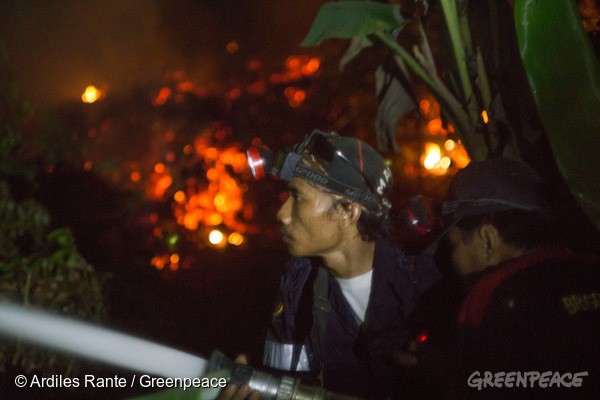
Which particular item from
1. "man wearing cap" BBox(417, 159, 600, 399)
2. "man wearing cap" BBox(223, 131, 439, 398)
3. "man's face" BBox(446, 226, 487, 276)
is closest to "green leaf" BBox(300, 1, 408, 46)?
"man wearing cap" BBox(223, 131, 439, 398)

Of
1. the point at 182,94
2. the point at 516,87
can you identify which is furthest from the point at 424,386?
the point at 182,94

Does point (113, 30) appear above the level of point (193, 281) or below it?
above

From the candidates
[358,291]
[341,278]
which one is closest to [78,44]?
[341,278]

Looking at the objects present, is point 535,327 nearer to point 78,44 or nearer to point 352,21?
point 352,21

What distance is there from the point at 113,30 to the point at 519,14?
243 inches

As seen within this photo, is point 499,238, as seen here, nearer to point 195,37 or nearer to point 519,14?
point 519,14

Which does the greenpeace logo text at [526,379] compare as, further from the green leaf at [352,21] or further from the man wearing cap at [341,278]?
the green leaf at [352,21]

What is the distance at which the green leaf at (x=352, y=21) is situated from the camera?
3537mm

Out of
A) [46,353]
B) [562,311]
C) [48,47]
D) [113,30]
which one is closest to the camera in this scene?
[562,311]

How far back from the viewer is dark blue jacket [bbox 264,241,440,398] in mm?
2906

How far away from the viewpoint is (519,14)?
2795mm

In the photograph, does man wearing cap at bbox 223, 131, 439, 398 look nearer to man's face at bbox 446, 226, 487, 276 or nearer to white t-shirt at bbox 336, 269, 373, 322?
white t-shirt at bbox 336, 269, 373, 322

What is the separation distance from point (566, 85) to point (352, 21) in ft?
5.18

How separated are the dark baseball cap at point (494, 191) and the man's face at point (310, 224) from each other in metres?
0.76
